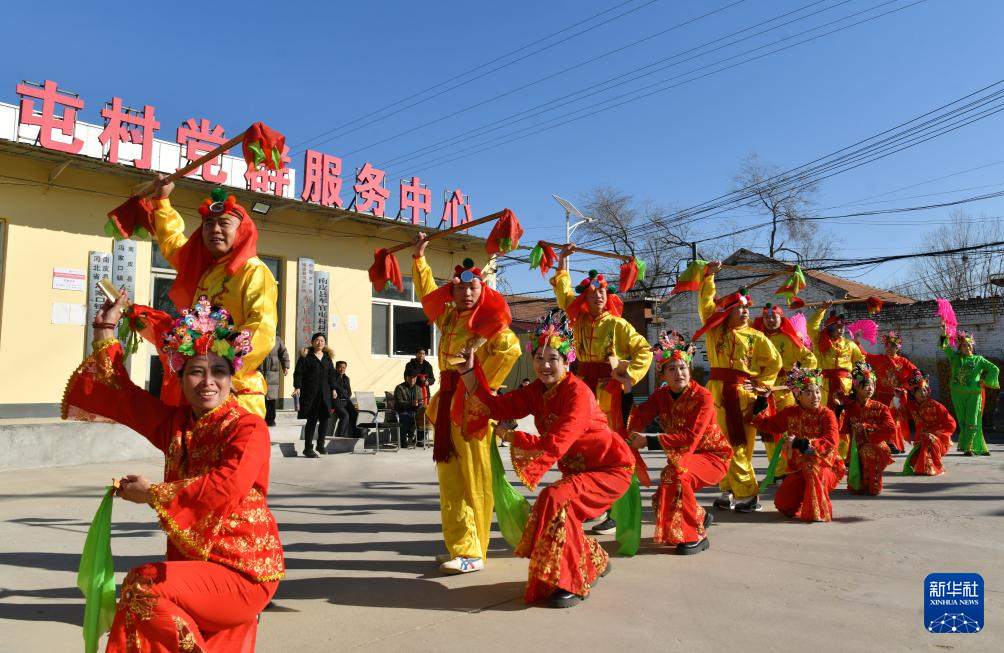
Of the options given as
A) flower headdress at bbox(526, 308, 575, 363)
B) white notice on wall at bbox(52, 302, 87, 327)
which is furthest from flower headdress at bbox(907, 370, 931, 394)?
white notice on wall at bbox(52, 302, 87, 327)

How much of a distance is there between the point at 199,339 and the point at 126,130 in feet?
29.3

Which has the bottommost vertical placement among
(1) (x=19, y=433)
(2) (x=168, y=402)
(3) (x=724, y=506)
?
(3) (x=724, y=506)

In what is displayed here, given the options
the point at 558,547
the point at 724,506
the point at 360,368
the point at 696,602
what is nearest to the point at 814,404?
the point at 724,506

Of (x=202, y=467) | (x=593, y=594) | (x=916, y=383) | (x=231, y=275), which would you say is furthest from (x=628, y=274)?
(x=916, y=383)

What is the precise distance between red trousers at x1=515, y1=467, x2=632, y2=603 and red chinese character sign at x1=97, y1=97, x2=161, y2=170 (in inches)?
341

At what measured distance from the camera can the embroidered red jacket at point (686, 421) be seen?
4695 millimetres

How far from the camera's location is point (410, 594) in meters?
3.63

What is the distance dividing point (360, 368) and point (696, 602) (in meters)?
10.3

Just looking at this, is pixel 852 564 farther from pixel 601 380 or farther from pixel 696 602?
pixel 601 380

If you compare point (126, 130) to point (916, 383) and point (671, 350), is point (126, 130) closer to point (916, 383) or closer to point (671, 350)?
point (671, 350)

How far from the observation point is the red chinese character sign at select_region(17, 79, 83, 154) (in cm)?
904

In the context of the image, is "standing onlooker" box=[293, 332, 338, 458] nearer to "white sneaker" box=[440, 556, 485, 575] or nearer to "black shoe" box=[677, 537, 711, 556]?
"white sneaker" box=[440, 556, 485, 575]

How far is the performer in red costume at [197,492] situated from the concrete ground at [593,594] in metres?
0.72

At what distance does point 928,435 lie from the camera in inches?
324
